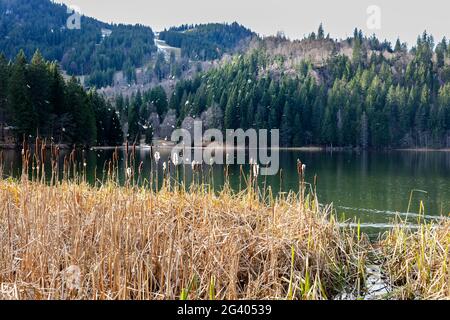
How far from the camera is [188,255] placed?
5504 mm

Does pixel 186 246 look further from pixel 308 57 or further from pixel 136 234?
pixel 308 57

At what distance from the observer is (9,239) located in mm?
5637

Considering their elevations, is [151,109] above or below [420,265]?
above

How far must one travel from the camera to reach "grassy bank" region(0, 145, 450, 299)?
16.5 ft

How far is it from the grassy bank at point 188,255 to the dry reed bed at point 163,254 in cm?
2

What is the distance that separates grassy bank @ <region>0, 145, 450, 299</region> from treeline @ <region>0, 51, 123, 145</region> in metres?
43.1

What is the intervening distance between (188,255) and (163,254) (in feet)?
1.22

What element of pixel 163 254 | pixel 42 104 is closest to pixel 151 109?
pixel 42 104

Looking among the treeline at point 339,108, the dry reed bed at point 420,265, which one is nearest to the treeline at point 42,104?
the dry reed bed at point 420,265

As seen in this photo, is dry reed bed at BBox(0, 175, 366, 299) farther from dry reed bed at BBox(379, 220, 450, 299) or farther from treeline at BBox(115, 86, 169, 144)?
treeline at BBox(115, 86, 169, 144)

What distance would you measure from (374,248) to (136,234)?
4169 millimetres

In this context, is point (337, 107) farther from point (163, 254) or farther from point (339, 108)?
point (163, 254)

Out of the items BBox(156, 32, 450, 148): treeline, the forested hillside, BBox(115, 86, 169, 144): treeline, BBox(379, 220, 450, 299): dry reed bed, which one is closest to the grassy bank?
BBox(379, 220, 450, 299): dry reed bed

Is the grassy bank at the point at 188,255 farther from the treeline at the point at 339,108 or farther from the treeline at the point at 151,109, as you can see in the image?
the treeline at the point at 339,108
